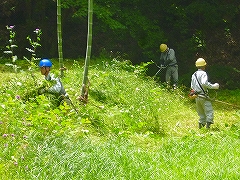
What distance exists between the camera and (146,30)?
14.4 metres

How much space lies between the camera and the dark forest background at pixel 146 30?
14383 mm

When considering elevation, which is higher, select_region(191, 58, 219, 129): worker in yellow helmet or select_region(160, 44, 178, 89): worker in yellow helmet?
select_region(191, 58, 219, 129): worker in yellow helmet

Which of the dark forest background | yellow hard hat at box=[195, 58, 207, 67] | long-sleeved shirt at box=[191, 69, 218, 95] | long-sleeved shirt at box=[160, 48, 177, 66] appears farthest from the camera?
the dark forest background

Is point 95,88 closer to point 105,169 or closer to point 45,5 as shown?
point 105,169

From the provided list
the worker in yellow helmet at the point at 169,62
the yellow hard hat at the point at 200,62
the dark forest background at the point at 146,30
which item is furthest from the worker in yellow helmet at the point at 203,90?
the dark forest background at the point at 146,30

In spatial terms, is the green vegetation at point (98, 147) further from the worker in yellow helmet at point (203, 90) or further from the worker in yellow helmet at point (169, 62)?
the worker in yellow helmet at point (169, 62)

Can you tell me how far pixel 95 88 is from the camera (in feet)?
29.7

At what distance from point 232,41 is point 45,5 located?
300 inches

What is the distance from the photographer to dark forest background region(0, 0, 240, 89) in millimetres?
14383

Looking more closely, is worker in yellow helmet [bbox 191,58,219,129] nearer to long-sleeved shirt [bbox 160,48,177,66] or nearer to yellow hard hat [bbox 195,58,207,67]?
yellow hard hat [bbox 195,58,207,67]

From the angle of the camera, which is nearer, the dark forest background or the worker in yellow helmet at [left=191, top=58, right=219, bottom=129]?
the worker in yellow helmet at [left=191, top=58, right=219, bottom=129]

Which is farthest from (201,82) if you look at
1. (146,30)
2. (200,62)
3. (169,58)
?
(146,30)

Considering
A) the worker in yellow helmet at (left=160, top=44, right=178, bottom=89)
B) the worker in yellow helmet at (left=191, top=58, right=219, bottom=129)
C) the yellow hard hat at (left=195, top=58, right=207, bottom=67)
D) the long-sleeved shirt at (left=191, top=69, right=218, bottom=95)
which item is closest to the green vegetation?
the worker in yellow helmet at (left=191, top=58, right=219, bottom=129)

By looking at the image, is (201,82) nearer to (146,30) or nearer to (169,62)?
(169,62)
